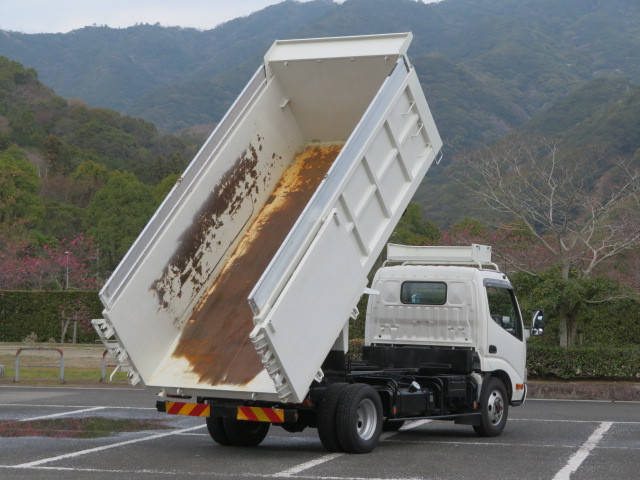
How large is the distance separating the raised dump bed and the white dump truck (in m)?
0.02

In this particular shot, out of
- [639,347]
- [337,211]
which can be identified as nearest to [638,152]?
[639,347]

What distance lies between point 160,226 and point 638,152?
44959 mm

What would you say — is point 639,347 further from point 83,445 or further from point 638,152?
point 638,152

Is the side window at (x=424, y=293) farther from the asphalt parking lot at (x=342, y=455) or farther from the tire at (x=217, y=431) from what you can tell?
the tire at (x=217, y=431)

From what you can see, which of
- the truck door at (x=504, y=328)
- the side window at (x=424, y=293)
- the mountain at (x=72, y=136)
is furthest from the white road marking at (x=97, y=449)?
the mountain at (x=72, y=136)

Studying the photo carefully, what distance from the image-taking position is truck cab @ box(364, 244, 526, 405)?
12.0 meters

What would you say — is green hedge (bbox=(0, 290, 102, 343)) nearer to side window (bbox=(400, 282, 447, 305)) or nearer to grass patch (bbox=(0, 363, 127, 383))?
grass patch (bbox=(0, 363, 127, 383))

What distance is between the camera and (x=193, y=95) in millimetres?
160375

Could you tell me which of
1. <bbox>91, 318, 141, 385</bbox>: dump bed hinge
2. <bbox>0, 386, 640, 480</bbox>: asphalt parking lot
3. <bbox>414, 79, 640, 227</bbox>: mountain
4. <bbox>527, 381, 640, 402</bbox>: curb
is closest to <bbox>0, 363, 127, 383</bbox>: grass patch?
<bbox>0, 386, 640, 480</bbox>: asphalt parking lot

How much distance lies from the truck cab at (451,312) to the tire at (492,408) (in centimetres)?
18

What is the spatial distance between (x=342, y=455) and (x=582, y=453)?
2686mm

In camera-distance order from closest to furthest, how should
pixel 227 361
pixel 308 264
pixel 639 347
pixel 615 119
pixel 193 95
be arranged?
pixel 308 264 < pixel 227 361 < pixel 639 347 < pixel 615 119 < pixel 193 95

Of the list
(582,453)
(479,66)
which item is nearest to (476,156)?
(582,453)

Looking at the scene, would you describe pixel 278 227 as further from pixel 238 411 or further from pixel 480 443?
pixel 480 443
